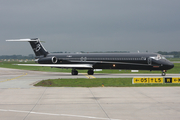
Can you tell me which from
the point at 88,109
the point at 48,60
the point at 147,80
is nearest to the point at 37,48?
the point at 48,60

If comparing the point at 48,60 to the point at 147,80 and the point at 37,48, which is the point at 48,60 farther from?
the point at 147,80

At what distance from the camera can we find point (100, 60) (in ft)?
145

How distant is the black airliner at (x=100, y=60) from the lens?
41.2m

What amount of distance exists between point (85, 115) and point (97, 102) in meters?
4.03

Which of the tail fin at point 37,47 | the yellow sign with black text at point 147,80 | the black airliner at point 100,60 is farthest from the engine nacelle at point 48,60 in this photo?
the yellow sign with black text at point 147,80

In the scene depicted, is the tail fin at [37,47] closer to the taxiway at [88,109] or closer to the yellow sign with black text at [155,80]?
the yellow sign with black text at [155,80]

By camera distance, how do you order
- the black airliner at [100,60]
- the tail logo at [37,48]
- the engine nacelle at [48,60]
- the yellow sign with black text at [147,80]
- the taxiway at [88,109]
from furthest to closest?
the tail logo at [37,48]
the engine nacelle at [48,60]
the black airliner at [100,60]
the yellow sign with black text at [147,80]
the taxiway at [88,109]

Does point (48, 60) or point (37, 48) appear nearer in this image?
point (48, 60)

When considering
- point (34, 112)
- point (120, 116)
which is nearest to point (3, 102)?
point (34, 112)

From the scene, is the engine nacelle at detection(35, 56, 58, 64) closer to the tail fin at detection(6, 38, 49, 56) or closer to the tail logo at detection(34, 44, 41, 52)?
the tail fin at detection(6, 38, 49, 56)

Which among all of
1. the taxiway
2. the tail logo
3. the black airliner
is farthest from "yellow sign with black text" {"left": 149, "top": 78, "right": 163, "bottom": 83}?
the tail logo

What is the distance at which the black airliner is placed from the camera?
1622 inches

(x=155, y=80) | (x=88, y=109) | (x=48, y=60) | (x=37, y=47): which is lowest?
(x=155, y=80)

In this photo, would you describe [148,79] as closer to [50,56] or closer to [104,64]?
[104,64]
